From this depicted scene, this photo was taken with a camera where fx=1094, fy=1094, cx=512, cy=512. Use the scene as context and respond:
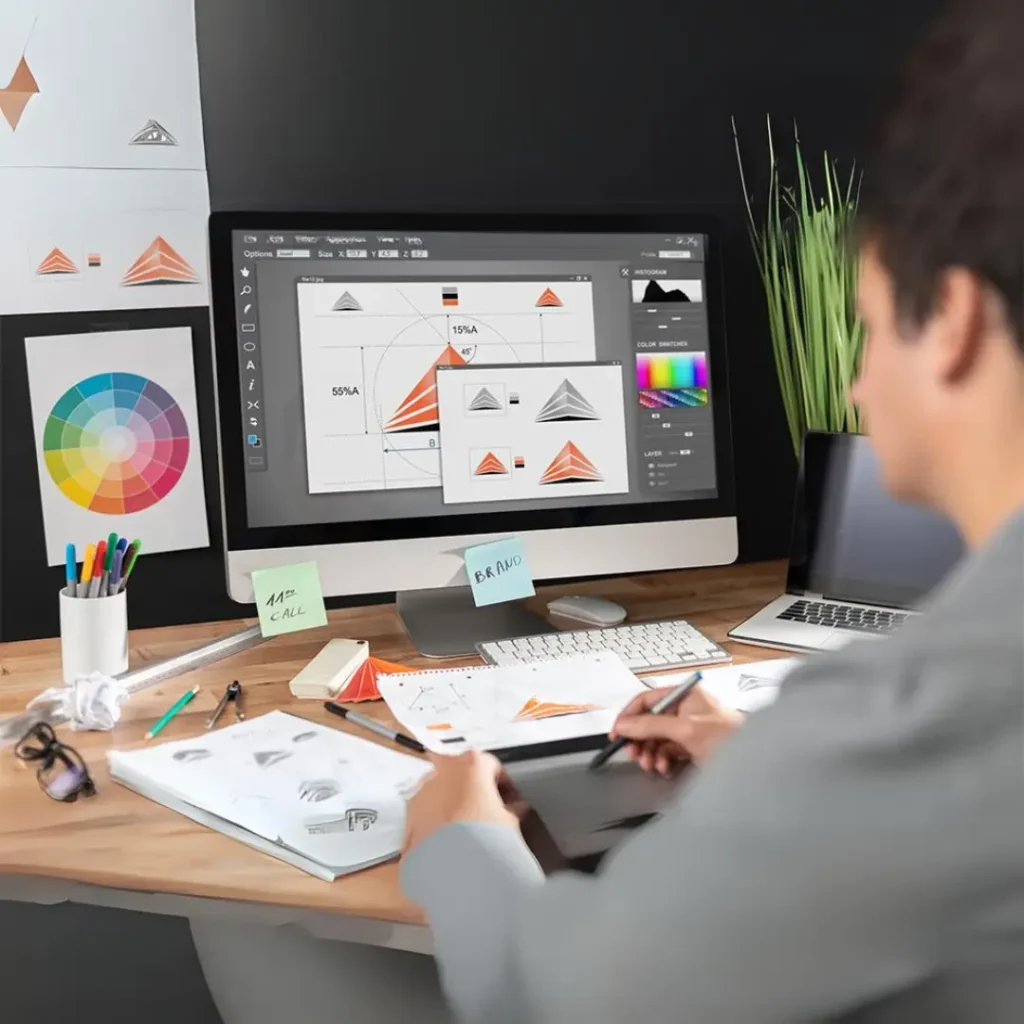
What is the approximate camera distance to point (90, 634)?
1131 millimetres

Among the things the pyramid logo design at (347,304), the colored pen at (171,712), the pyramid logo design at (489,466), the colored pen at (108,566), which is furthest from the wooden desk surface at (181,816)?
the pyramid logo design at (347,304)

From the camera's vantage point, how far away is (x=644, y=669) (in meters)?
1.16

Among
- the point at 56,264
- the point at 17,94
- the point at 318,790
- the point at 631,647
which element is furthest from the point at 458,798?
the point at 17,94

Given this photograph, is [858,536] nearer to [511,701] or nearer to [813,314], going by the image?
[813,314]

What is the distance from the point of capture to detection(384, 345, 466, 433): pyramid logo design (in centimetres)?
126

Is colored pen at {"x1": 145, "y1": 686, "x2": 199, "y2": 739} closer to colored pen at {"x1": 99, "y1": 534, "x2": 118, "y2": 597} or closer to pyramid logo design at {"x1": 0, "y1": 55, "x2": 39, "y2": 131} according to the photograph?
colored pen at {"x1": 99, "y1": 534, "x2": 118, "y2": 597}

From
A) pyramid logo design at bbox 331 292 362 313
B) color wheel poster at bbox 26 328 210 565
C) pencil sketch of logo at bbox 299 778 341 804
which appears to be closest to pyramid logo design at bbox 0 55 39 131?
color wheel poster at bbox 26 328 210 565

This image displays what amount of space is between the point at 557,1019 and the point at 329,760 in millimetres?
435

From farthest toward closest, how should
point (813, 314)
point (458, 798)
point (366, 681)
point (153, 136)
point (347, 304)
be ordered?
point (813, 314), point (153, 136), point (347, 304), point (366, 681), point (458, 798)

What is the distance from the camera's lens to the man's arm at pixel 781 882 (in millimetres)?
442

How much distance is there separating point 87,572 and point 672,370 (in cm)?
72

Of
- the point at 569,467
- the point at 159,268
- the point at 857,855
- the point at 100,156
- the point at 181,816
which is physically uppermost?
the point at 100,156

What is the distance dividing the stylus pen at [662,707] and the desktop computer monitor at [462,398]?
0.37 metres

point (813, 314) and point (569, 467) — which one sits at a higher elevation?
point (813, 314)
